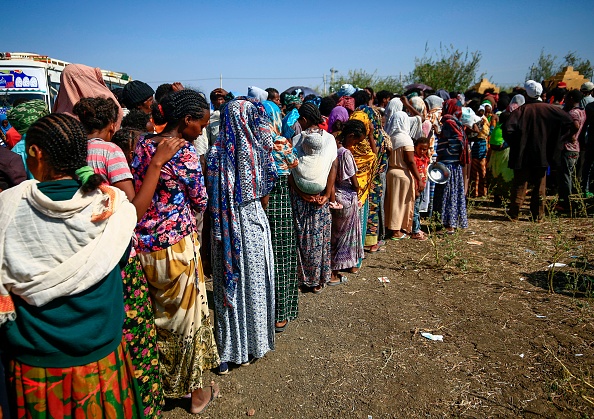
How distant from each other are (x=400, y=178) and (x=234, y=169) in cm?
369

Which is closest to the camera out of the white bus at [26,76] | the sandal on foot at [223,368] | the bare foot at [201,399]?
the bare foot at [201,399]

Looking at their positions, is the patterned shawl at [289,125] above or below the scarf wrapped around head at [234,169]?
above

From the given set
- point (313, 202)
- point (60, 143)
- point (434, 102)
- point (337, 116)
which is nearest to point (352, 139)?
point (313, 202)

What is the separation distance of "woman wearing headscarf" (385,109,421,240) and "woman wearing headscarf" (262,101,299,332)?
8.66ft

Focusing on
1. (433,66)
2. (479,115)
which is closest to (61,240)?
(479,115)

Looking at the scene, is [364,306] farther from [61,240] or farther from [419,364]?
[61,240]

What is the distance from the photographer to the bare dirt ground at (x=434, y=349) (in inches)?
115

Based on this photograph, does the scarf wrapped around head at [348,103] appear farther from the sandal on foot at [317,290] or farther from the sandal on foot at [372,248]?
the sandal on foot at [317,290]

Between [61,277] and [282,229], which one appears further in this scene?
[282,229]

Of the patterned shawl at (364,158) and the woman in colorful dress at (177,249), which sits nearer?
the woman in colorful dress at (177,249)

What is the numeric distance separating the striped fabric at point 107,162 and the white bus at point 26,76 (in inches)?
341

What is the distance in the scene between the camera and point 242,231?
10.2 feet

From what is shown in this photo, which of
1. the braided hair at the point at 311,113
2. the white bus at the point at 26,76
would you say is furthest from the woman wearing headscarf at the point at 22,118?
the white bus at the point at 26,76

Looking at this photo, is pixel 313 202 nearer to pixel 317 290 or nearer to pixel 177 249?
pixel 317 290
